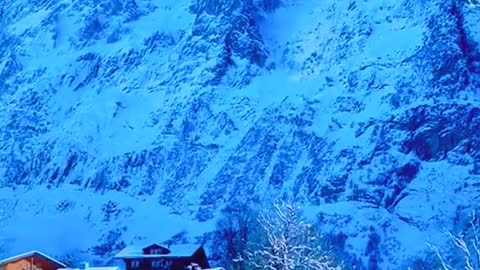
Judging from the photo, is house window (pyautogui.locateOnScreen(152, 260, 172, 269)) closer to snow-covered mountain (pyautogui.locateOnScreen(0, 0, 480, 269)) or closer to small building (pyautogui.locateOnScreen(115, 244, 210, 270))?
small building (pyautogui.locateOnScreen(115, 244, 210, 270))

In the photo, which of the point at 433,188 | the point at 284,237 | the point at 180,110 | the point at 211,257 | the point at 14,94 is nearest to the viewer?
the point at 284,237

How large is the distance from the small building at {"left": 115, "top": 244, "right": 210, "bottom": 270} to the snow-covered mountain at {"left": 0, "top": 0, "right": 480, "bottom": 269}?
79.8 ft

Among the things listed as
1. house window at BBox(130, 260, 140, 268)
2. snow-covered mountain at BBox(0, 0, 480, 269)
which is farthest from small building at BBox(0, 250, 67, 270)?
snow-covered mountain at BBox(0, 0, 480, 269)

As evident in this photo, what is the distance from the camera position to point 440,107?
9462 cm

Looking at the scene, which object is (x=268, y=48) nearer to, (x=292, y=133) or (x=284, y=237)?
(x=292, y=133)

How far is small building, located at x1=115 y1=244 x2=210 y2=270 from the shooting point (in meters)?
59.9

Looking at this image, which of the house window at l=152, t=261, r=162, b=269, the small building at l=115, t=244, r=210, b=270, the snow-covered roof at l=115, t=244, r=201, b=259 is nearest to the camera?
the small building at l=115, t=244, r=210, b=270

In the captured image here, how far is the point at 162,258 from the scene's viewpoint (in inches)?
2376

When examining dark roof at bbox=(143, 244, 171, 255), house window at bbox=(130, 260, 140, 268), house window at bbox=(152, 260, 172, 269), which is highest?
dark roof at bbox=(143, 244, 171, 255)

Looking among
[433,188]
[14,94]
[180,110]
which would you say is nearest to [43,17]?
[14,94]

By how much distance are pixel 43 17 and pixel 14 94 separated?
38.4 feet

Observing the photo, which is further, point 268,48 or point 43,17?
point 43,17

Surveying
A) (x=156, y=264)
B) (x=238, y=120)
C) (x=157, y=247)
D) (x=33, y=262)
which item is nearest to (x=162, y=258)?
(x=156, y=264)

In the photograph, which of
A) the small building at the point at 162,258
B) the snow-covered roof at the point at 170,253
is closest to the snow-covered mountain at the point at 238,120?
the snow-covered roof at the point at 170,253
